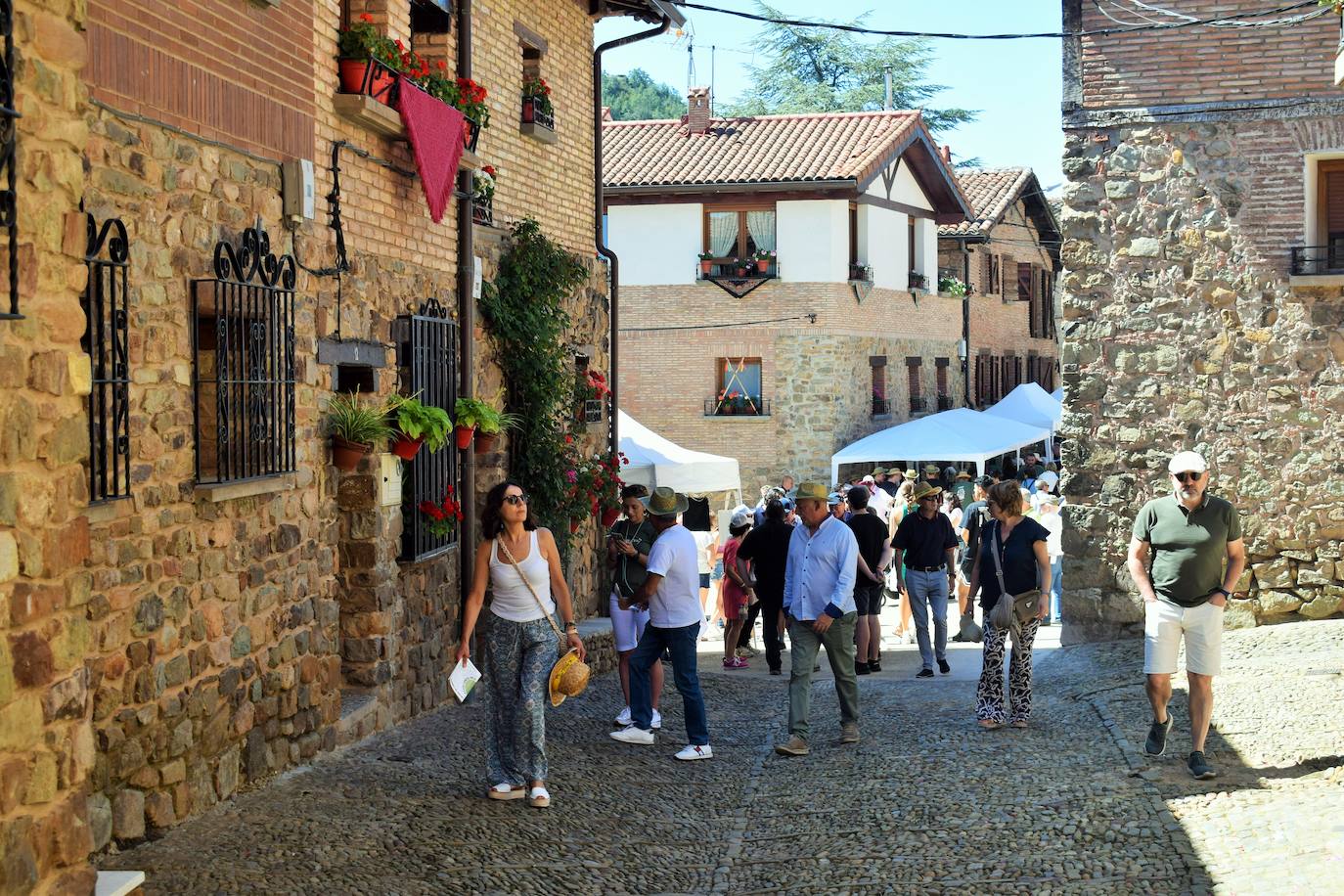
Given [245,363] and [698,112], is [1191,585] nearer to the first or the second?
[245,363]

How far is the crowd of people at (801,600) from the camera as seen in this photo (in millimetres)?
7688

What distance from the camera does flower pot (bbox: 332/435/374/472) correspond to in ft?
29.9

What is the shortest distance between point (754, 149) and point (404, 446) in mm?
21403

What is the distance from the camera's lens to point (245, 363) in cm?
776

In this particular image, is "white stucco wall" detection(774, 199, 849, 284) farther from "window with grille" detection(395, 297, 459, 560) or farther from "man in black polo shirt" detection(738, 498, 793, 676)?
"window with grille" detection(395, 297, 459, 560)

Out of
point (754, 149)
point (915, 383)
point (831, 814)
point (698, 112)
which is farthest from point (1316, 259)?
point (915, 383)

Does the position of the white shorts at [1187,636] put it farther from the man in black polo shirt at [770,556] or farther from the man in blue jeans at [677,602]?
the man in black polo shirt at [770,556]

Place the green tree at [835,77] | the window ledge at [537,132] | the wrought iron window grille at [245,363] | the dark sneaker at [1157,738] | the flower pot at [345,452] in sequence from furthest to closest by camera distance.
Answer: the green tree at [835,77] → the window ledge at [537,132] → the flower pot at [345,452] → the dark sneaker at [1157,738] → the wrought iron window grille at [245,363]

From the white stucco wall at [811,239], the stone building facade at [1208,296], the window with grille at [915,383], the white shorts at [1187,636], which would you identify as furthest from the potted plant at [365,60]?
the window with grille at [915,383]

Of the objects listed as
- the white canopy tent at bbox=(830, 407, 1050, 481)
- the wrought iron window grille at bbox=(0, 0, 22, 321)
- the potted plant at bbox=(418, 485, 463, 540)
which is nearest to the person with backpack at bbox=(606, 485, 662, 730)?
the potted plant at bbox=(418, 485, 463, 540)

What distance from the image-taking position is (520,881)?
641cm

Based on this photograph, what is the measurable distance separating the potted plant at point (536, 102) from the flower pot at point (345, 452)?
5.14 metres

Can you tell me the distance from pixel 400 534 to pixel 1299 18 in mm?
8408

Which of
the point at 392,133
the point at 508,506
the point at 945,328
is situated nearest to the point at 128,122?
the point at 508,506
